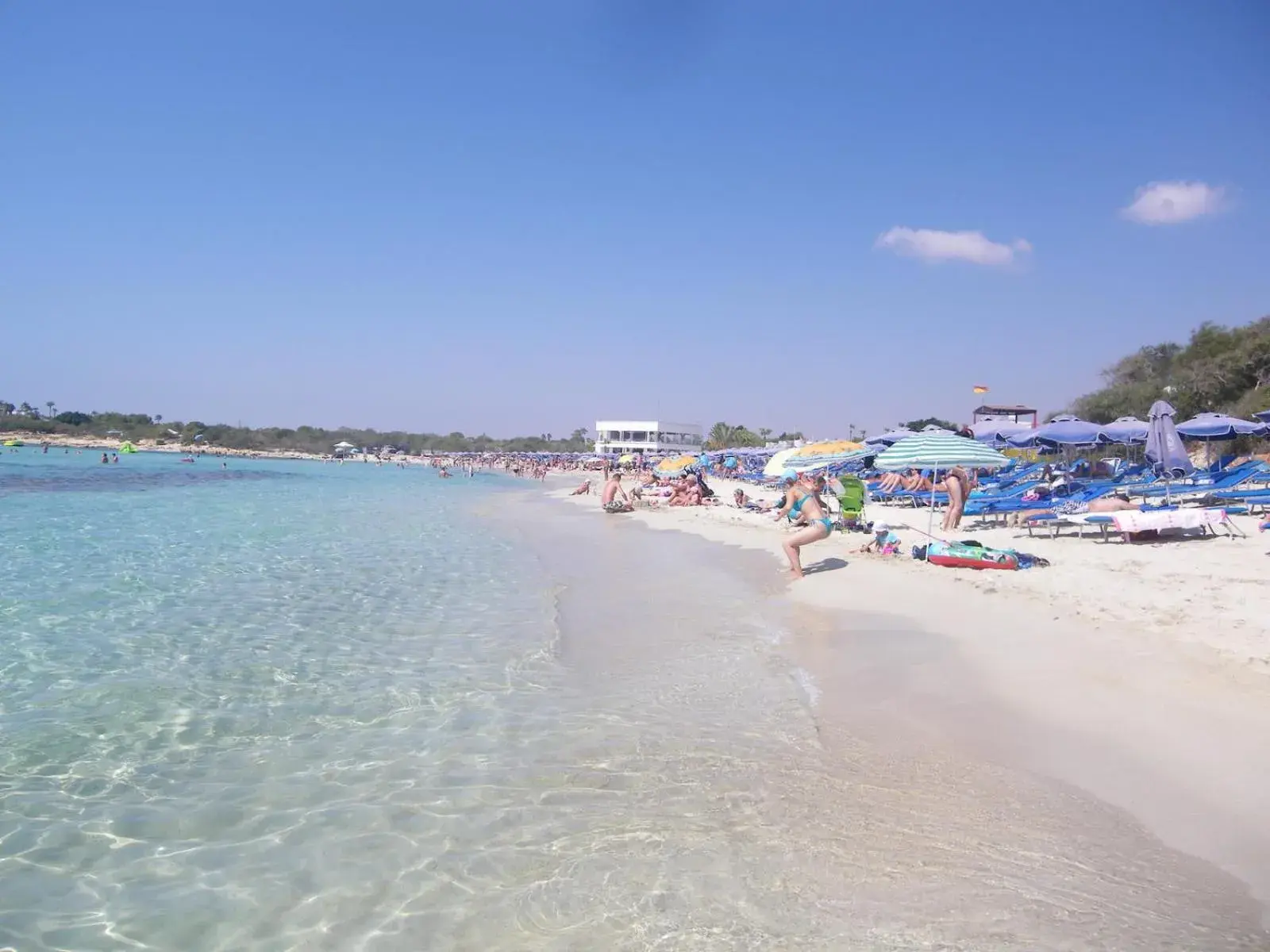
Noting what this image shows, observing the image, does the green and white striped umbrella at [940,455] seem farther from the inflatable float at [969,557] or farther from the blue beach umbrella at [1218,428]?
the blue beach umbrella at [1218,428]

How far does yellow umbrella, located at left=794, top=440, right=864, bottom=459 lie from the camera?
19062mm

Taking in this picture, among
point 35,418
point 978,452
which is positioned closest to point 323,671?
point 978,452

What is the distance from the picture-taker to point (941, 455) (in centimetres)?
1184

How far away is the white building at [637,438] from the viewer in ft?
304

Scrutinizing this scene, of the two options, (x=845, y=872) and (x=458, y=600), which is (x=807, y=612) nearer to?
(x=458, y=600)

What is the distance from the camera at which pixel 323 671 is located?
6129mm

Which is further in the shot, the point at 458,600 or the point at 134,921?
the point at 458,600

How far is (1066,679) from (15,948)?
598cm

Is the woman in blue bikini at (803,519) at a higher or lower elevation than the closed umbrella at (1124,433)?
lower

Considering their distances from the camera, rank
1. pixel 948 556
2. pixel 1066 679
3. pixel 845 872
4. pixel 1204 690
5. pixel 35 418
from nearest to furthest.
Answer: pixel 845 872 < pixel 1204 690 < pixel 1066 679 < pixel 948 556 < pixel 35 418

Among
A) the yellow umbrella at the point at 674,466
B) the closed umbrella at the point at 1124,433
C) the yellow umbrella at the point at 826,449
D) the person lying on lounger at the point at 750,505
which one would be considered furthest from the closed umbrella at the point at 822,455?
the yellow umbrella at the point at 674,466

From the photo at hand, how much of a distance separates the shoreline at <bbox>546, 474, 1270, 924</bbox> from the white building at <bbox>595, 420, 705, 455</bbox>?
267ft

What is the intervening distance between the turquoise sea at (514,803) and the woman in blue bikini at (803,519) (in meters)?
2.24

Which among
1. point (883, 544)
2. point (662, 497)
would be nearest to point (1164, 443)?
point (883, 544)
